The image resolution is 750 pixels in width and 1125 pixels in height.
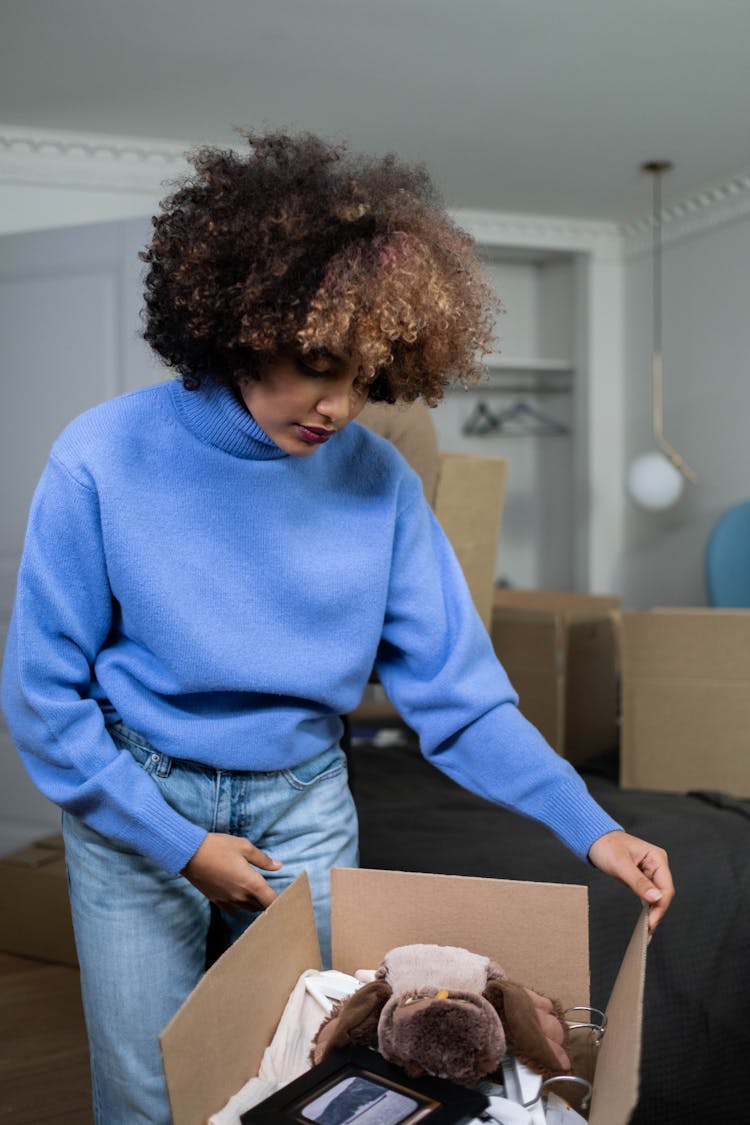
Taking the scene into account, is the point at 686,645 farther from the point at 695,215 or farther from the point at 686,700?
the point at 695,215

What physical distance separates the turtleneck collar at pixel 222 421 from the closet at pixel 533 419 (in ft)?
12.8

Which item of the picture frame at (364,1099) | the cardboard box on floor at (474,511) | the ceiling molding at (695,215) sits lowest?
the picture frame at (364,1099)

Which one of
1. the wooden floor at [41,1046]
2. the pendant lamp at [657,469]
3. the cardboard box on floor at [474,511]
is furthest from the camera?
the pendant lamp at [657,469]

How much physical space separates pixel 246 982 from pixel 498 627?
76.3 inches

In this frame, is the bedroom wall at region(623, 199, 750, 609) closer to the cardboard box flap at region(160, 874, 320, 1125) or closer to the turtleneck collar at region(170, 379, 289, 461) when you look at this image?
the turtleneck collar at region(170, 379, 289, 461)

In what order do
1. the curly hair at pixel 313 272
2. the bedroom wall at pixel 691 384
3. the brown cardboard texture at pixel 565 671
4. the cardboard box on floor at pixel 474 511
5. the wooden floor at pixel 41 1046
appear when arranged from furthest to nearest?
the bedroom wall at pixel 691 384, the brown cardboard texture at pixel 565 671, the cardboard box on floor at pixel 474 511, the wooden floor at pixel 41 1046, the curly hair at pixel 313 272

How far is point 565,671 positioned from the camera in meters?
2.58

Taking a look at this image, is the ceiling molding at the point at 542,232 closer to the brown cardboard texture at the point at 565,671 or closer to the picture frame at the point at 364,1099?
the brown cardboard texture at the point at 565,671

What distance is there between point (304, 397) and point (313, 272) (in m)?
0.10

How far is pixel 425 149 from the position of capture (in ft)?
12.0

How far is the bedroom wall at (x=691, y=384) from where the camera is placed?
159 inches

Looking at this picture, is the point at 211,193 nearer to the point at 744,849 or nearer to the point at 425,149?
the point at 744,849

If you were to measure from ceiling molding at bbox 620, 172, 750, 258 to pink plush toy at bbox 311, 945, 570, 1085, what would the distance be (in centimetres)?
374

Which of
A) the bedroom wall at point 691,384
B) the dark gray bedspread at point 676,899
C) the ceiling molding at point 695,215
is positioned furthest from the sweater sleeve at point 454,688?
the ceiling molding at point 695,215
